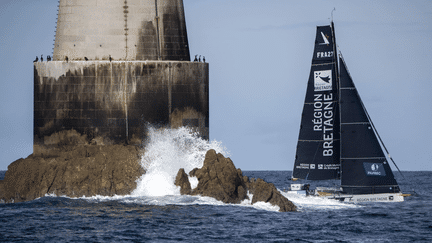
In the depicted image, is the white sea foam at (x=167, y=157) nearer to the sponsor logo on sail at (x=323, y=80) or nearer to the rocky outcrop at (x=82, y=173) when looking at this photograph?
the rocky outcrop at (x=82, y=173)

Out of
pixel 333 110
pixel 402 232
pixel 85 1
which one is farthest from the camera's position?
pixel 333 110

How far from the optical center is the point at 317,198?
42.6m

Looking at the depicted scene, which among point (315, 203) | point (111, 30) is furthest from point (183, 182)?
point (111, 30)

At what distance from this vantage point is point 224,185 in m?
37.3

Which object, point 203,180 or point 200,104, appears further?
point 200,104

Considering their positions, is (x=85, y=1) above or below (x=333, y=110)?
above

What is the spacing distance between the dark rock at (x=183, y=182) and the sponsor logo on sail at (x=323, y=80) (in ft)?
38.4

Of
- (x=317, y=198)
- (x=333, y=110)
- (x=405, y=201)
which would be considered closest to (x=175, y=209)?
(x=317, y=198)

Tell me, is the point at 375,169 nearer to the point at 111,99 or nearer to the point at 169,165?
the point at 169,165

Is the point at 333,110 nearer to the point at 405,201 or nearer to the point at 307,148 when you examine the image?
the point at 307,148

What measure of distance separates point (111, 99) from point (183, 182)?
649cm

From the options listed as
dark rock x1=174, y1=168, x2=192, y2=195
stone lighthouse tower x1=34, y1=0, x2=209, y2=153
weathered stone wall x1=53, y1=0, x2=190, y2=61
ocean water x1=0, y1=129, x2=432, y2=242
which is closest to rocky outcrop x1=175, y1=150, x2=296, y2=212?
dark rock x1=174, y1=168, x2=192, y2=195

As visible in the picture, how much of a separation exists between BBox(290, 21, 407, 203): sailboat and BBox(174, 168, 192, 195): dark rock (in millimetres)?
8536

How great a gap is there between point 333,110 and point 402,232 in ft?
45.5
